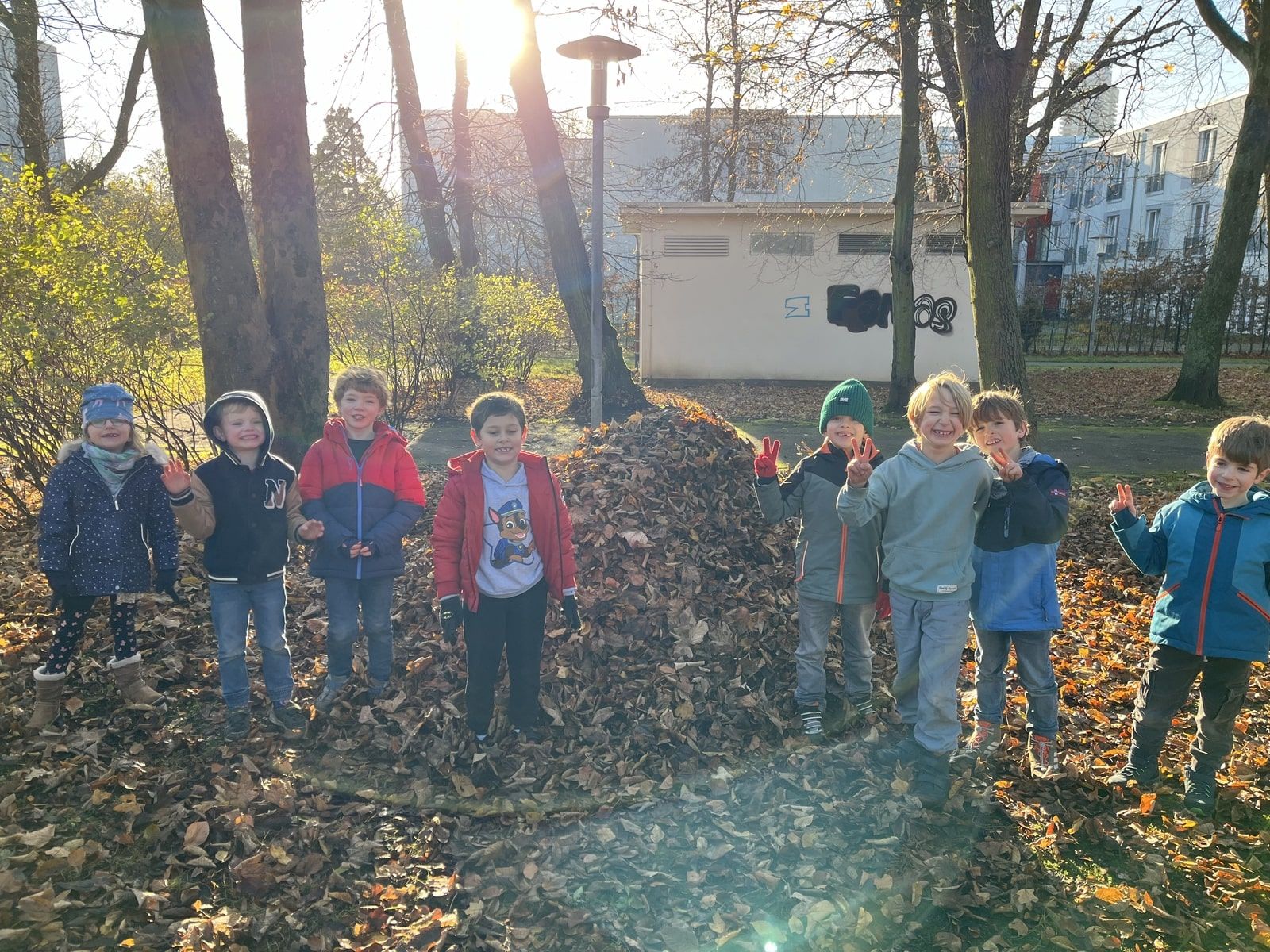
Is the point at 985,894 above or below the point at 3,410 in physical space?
below

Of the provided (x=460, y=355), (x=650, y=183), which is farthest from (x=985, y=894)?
(x=650, y=183)

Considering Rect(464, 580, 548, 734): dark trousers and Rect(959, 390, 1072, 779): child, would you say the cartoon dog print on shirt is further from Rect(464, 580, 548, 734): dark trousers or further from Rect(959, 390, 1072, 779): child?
Rect(959, 390, 1072, 779): child

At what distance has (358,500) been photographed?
13.1 feet

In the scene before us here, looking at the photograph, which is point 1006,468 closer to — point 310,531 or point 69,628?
point 310,531

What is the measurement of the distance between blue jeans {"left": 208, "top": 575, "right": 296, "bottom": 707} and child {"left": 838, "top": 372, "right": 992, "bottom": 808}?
8.64 ft

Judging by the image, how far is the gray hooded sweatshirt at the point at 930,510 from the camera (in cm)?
348

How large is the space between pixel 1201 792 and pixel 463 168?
1648 cm

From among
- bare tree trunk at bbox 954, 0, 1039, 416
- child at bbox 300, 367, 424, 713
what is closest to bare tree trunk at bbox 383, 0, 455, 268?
bare tree trunk at bbox 954, 0, 1039, 416

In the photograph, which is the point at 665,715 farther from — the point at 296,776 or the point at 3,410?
the point at 3,410

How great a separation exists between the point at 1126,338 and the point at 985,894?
26191 mm

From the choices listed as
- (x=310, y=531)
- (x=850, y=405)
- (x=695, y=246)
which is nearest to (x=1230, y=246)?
(x=695, y=246)

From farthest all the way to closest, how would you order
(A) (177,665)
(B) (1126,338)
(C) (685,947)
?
(B) (1126,338) < (A) (177,665) < (C) (685,947)

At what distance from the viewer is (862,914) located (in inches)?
114

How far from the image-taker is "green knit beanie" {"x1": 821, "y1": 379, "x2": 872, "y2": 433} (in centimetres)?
382
